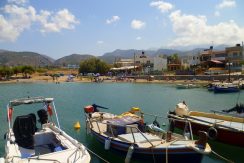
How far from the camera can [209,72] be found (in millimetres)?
108188

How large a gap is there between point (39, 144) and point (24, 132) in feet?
6.85

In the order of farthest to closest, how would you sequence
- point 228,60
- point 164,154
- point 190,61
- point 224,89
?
point 190,61 < point 228,60 < point 224,89 < point 164,154

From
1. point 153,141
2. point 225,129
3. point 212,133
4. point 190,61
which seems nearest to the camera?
point 153,141

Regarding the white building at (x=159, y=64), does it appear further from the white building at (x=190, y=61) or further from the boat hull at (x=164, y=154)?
the boat hull at (x=164, y=154)

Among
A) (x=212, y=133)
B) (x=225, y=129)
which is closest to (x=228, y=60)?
(x=212, y=133)

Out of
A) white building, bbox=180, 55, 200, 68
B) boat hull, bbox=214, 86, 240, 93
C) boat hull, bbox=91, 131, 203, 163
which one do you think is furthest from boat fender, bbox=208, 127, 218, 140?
white building, bbox=180, 55, 200, 68

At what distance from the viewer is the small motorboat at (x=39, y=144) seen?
43.5 feet

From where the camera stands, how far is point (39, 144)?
17938 mm

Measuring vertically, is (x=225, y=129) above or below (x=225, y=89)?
above

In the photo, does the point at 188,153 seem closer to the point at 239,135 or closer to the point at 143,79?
the point at 239,135

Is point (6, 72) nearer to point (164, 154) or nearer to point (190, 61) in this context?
point (190, 61)

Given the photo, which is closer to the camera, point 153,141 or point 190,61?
point 153,141

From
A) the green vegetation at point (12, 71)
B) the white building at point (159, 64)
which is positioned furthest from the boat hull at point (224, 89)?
the green vegetation at point (12, 71)

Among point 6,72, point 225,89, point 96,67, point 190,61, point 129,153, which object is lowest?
point 225,89
